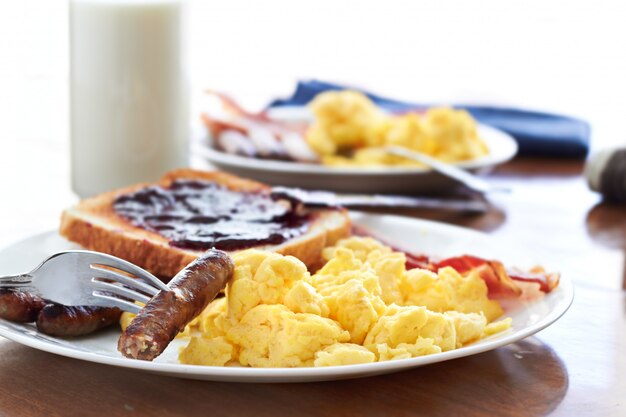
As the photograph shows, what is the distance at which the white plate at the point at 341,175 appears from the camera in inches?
104

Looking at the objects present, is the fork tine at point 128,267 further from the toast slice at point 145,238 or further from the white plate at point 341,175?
the white plate at point 341,175

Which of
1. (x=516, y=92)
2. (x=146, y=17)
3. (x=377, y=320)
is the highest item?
(x=146, y=17)

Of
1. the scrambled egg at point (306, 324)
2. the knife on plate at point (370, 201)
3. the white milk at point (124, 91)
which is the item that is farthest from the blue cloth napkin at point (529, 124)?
the scrambled egg at point (306, 324)

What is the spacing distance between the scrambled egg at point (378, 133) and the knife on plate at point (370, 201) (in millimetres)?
191

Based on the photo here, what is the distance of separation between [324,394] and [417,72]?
4988mm

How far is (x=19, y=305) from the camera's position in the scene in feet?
4.79

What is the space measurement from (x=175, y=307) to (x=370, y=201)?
3.79ft

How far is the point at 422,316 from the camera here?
1365mm

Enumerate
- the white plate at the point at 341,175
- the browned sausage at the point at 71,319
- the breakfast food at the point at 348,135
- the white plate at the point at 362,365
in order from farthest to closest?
the breakfast food at the point at 348,135 → the white plate at the point at 341,175 → the browned sausage at the point at 71,319 → the white plate at the point at 362,365

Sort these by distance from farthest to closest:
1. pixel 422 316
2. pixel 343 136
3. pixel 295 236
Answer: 1. pixel 343 136
2. pixel 295 236
3. pixel 422 316

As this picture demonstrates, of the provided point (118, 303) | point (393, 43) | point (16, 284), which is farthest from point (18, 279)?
point (393, 43)

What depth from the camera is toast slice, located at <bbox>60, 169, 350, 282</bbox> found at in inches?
72.8

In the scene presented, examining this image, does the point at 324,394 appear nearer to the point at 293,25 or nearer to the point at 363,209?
the point at 363,209

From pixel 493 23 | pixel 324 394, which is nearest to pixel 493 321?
pixel 324 394
